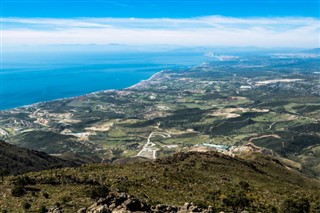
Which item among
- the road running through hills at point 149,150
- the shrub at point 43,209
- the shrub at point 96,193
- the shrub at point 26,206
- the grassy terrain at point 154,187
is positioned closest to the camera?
the shrub at point 43,209

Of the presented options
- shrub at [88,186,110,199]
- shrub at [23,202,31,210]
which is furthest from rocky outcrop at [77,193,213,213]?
shrub at [23,202,31,210]

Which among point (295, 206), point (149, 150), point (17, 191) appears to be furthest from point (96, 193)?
point (149, 150)

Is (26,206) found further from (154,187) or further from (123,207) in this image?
(154,187)

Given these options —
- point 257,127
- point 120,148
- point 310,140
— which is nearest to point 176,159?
point 120,148

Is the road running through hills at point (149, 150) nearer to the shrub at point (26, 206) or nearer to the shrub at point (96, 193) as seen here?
the shrub at point (96, 193)

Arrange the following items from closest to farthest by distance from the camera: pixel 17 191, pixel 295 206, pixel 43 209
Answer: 1. pixel 43 209
2. pixel 17 191
3. pixel 295 206

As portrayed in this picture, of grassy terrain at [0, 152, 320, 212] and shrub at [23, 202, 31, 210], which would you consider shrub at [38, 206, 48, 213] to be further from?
shrub at [23, 202, 31, 210]

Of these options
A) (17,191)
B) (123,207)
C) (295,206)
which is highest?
(123,207)

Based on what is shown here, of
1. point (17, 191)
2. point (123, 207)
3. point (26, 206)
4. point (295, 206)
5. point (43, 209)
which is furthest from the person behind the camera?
point (295, 206)

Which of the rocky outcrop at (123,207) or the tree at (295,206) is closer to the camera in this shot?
the rocky outcrop at (123,207)

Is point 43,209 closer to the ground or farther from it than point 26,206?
farther from it

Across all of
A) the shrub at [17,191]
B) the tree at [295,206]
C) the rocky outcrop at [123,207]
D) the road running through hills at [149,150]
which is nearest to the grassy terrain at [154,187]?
the shrub at [17,191]
